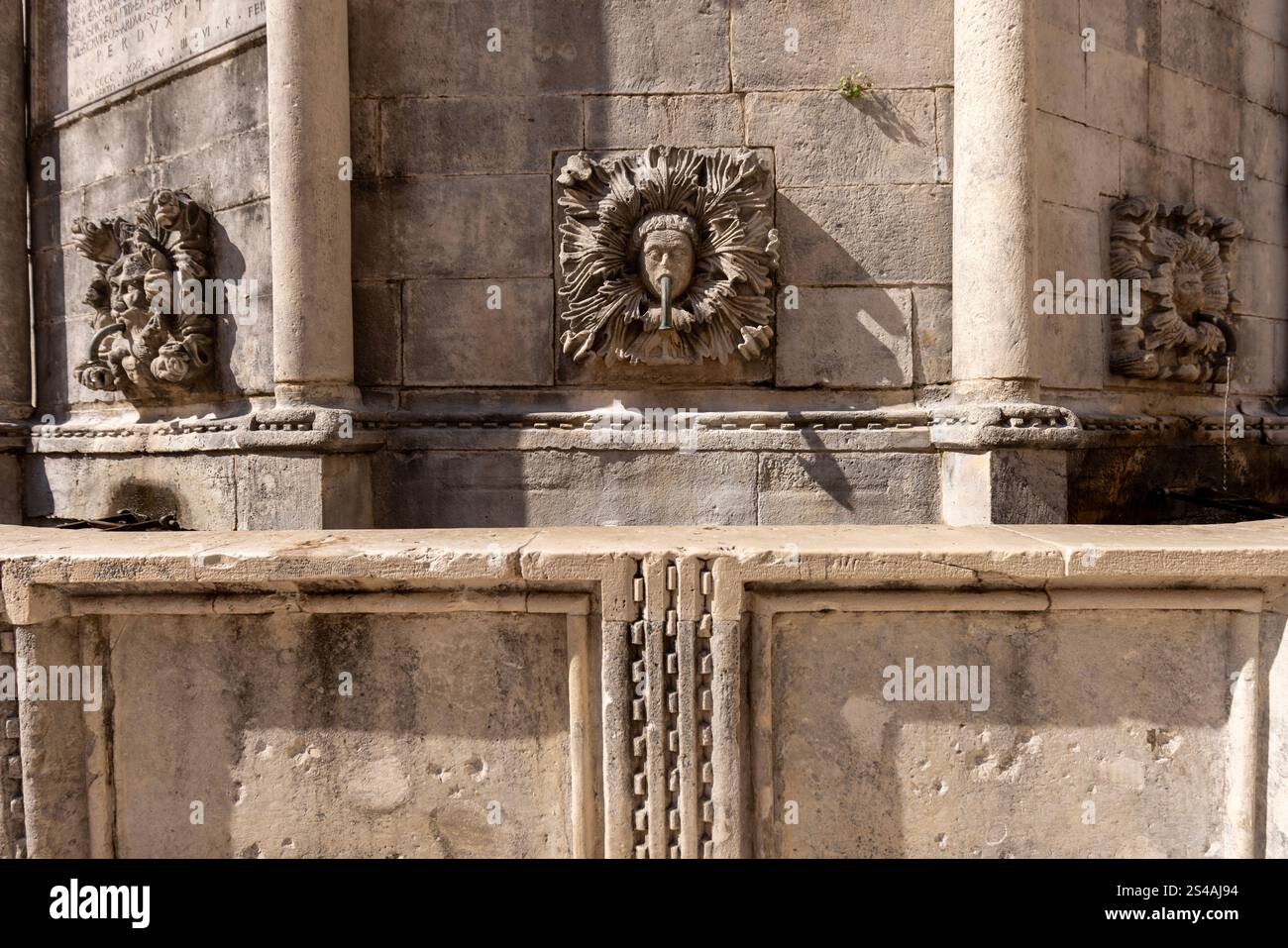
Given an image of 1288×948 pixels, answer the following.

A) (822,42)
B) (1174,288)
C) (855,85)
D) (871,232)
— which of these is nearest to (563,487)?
(871,232)

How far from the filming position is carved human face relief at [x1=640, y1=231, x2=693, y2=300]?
438 centimetres

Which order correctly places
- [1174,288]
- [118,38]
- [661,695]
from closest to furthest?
[661,695]
[1174,288]
[118,38]

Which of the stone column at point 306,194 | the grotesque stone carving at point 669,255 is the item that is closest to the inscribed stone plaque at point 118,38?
the stone column at point 306,194

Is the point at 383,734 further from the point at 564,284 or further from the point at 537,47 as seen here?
the point at 537,47

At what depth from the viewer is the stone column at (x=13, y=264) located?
5762 mm

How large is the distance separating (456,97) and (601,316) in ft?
5.63

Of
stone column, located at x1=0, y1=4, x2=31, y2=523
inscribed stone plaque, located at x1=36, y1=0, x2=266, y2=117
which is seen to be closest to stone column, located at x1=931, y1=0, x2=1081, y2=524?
inscribed stone plaque, located at x1=36, y1=0, x2=266, y2=117

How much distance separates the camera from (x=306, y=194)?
173 inches

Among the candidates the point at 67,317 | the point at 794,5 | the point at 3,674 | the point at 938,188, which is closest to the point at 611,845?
the point at 3,674

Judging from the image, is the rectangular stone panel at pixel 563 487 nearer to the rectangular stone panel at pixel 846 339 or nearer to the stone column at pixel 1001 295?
the rectangular stone panel at pixel 846 339

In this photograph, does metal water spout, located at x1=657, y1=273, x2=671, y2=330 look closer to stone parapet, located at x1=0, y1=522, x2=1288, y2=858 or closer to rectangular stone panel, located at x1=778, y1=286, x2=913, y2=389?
rectangular stone panel, located at x1=778, y1=286, x2=913, y2=389

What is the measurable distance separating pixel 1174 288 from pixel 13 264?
868 cm

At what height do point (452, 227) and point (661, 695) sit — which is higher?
point (452, 227)
